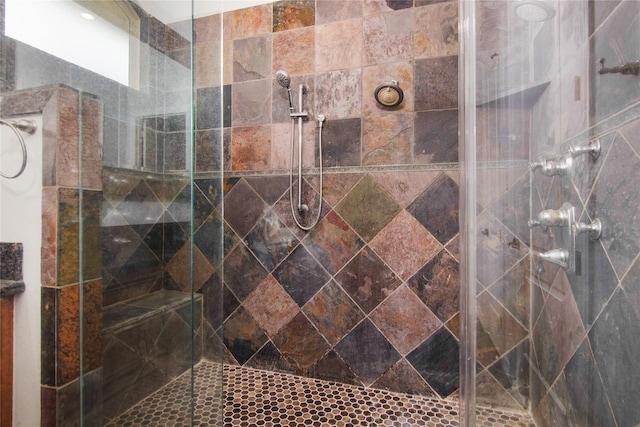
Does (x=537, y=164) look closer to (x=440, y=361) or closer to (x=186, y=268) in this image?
(x=440, y=361)

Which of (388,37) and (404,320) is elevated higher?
(388,37)

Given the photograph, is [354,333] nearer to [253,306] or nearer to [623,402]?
[253,306]

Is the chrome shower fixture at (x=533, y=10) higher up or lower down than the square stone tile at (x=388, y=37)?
lower down

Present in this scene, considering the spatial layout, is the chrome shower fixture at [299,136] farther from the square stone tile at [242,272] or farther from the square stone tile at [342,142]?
the square stone tile at [242,272]

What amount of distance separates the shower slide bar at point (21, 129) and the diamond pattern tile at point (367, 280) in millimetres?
1495

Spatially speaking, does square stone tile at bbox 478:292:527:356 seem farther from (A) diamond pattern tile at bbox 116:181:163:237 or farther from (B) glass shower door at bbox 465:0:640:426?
(A) diamond pattern tile at bbox 116:181:163:237

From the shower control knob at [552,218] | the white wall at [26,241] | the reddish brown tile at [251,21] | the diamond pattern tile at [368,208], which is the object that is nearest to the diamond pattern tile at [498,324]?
the shower control knob at [552,218]

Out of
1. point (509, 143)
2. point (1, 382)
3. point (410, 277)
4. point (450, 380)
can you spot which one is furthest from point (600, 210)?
point (1, 382)

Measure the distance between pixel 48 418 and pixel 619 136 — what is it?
195 cm

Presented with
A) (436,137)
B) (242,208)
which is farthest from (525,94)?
(242,208)

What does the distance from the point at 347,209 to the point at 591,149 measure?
3.77 feet

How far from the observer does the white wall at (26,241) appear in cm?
112

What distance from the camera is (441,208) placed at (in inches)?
66.9

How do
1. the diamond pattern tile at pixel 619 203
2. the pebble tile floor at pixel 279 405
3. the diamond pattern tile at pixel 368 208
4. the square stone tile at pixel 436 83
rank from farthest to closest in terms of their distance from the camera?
the diamond pattern tile at pixel 368 208 < the square stone tile at pixel 436 83 < the pebble tile floor at pixel 279 405 < the diamond pattern tile at pixel 619 203
